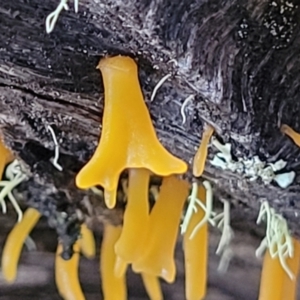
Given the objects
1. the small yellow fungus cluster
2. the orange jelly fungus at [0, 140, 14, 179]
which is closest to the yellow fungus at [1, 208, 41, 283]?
the small yellow fungus cluster

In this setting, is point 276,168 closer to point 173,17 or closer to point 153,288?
point 173,17

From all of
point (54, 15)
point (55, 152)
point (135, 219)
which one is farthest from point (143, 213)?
point (54, 15)

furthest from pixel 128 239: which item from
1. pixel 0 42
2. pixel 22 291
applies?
pixel 22 291

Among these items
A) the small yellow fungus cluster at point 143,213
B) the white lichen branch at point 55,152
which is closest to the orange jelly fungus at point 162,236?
the small yellow fungus cluster at point 143,213

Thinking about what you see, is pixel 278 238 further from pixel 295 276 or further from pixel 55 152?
pixel 55 152

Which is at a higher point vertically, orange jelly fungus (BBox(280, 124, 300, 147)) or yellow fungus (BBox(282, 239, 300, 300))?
orange jelly fungus (BBox(280, 124, 300, 147))

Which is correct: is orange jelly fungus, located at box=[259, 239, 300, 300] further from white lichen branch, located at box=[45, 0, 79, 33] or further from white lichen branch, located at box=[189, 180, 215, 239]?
white lichen branch, located at box=[45, 0, 79, 33]

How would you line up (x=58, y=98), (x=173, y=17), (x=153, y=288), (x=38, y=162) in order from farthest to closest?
(x=153, y=288)
(x=38, y=162)
(x=58, y=98)
(x=173, y=17)
